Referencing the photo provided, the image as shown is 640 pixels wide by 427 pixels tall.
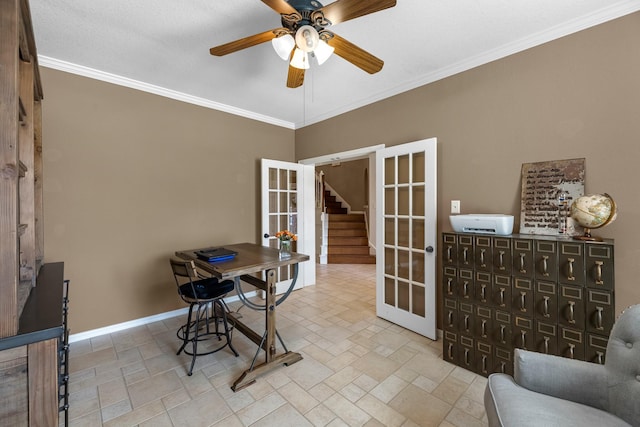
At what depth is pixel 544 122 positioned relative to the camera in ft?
7.10

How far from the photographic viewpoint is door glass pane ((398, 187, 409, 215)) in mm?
2947

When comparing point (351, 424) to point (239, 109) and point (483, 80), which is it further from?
point (239, 109)

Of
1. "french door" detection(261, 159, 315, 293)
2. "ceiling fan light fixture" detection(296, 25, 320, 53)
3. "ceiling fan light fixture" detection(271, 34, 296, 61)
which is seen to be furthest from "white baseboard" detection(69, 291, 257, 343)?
"ceiling fan light fixture" detection(296, 25, 320, 53)

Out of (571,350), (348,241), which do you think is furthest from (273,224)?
(571,350)

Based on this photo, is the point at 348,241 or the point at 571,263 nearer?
the point at 571,263

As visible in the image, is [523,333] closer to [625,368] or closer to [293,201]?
[625,368]

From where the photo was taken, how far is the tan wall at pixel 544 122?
73.3 inches

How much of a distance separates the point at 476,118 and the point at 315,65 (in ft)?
5.24

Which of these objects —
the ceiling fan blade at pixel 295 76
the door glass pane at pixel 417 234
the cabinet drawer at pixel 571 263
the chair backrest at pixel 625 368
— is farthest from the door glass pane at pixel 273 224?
the chair backrest at pixel 625 368

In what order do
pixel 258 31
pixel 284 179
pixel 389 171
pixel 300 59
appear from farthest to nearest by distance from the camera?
1. pixel 284 179
2. pixel 389 171
3. pixel 258 31
4. pixel 300 59

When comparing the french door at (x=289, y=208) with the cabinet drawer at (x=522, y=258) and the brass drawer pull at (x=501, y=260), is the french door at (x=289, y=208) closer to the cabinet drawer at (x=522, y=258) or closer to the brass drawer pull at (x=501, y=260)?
the brass drawer pull at (x=501, y=260)

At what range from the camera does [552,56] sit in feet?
6.97

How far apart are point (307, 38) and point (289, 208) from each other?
286 centimetres

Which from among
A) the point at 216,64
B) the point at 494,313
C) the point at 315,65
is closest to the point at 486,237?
the point at 494,313
